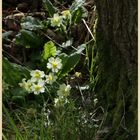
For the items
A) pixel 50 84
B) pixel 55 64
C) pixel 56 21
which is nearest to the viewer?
pixel 55 64

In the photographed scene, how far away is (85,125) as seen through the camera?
2520 millimetres

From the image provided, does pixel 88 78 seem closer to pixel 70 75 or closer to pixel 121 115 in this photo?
pixel 70 75

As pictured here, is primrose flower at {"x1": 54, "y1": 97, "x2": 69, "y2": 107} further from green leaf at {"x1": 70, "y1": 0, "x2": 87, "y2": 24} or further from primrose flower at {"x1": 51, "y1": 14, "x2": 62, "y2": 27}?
green leaf at {"x1": 70, "y1": 0, "x2": 87, "y2": 24}

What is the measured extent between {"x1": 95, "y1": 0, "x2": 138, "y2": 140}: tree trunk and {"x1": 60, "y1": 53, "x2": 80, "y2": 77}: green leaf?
35 centimetres

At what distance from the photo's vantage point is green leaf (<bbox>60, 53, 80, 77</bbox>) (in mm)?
3141

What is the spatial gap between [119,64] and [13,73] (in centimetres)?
73

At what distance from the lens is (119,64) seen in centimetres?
262

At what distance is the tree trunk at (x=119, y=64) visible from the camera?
2.50 metres

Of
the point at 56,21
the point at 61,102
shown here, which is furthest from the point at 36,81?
the point at 56,21

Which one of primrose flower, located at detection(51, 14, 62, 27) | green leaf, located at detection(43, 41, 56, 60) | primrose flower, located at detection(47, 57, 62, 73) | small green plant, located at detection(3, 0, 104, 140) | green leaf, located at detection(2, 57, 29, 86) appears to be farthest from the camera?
primrose flower, located at detection(51, 14, 62, 27)

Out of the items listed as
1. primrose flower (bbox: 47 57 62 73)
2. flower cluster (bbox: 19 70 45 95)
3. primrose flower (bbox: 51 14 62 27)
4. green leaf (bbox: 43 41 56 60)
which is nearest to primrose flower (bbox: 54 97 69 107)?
flower cluster (bbox: 19 70 45 95)

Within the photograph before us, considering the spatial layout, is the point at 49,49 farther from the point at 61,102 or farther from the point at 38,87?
the point at 61,102

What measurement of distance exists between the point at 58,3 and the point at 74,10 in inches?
19.2

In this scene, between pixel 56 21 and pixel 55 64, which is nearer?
pixel 55 64
